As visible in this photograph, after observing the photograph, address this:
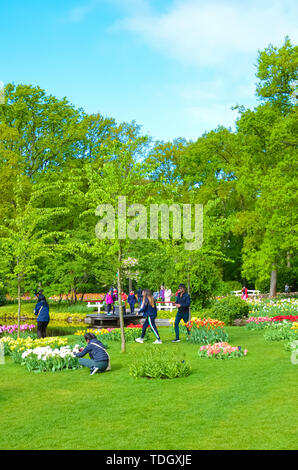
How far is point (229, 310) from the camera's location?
67.0ft

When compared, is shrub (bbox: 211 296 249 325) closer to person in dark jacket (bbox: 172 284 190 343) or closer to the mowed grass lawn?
person in dark jacket (bbox: 172 284 190 343)

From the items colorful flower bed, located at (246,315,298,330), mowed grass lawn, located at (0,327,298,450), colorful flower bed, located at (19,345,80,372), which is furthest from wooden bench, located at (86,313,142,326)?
mowed grass lawn, located at (0,327,298,450)

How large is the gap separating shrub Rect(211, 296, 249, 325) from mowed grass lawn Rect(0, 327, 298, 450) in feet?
29.9

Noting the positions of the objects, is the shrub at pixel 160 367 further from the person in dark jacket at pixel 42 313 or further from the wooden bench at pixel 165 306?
the wooden bench at pixel 165 306

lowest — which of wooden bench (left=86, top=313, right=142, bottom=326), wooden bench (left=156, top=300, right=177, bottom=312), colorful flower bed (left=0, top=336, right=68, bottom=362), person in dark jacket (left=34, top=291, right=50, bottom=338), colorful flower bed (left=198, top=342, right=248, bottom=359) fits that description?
wooden bench (left=86, top=313, right=142, bottom=326)

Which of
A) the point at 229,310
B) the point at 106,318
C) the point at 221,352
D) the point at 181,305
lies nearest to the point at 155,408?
the point at 221,352

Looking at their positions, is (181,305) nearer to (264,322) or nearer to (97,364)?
(97,364)

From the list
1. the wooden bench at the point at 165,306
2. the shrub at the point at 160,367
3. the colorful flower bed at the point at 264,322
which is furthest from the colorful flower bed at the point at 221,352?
the wooden bench at the point at 165,306

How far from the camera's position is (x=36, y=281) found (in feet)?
105

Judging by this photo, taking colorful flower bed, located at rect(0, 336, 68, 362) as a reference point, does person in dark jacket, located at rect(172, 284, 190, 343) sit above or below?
above

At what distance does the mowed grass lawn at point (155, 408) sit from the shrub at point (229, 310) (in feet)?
29.9

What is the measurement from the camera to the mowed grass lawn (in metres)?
6.01

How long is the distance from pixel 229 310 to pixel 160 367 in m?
11.2

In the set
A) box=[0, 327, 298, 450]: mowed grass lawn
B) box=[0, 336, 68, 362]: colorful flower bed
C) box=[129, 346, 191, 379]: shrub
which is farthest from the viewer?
box=[0, 336, 68, 362]: colorful flower bed
